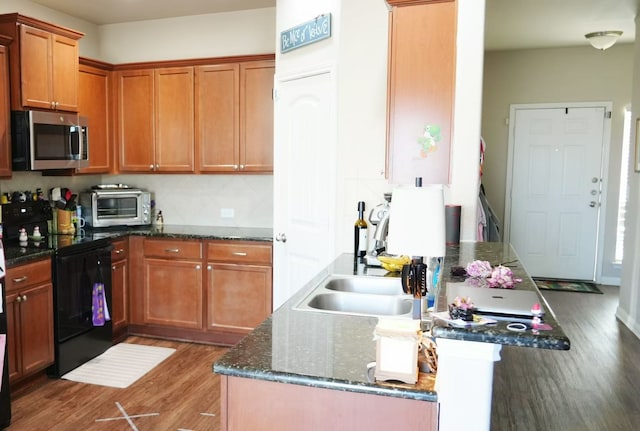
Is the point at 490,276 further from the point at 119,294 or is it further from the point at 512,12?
the point at 512,12

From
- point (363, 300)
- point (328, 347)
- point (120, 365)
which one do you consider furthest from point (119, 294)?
point (328, 347)

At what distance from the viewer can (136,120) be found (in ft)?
15.3

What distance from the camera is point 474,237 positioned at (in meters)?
3.04

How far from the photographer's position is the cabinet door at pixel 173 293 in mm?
4281

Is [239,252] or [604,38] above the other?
[604,38]

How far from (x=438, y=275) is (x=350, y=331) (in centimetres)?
38

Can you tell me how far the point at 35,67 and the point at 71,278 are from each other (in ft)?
5.02

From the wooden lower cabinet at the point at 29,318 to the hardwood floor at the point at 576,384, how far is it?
114 inches

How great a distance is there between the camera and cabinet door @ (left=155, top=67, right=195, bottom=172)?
177 inches

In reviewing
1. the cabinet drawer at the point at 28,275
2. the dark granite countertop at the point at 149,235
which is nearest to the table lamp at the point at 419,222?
the dark granite countertop at the point at 149,235

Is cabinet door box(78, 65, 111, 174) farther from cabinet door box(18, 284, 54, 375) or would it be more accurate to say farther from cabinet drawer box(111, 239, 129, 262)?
cabinet door box(18, 284, 54, 375)

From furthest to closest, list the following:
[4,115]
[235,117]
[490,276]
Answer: [235,117], [4,115], [490,276]

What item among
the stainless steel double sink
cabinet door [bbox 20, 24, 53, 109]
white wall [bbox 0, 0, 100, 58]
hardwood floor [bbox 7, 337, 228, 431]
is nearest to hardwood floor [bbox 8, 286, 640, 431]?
hardwood floor [bbox 7, 337, 228, 431]

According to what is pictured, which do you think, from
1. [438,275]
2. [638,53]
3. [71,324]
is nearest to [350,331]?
[438,275]
